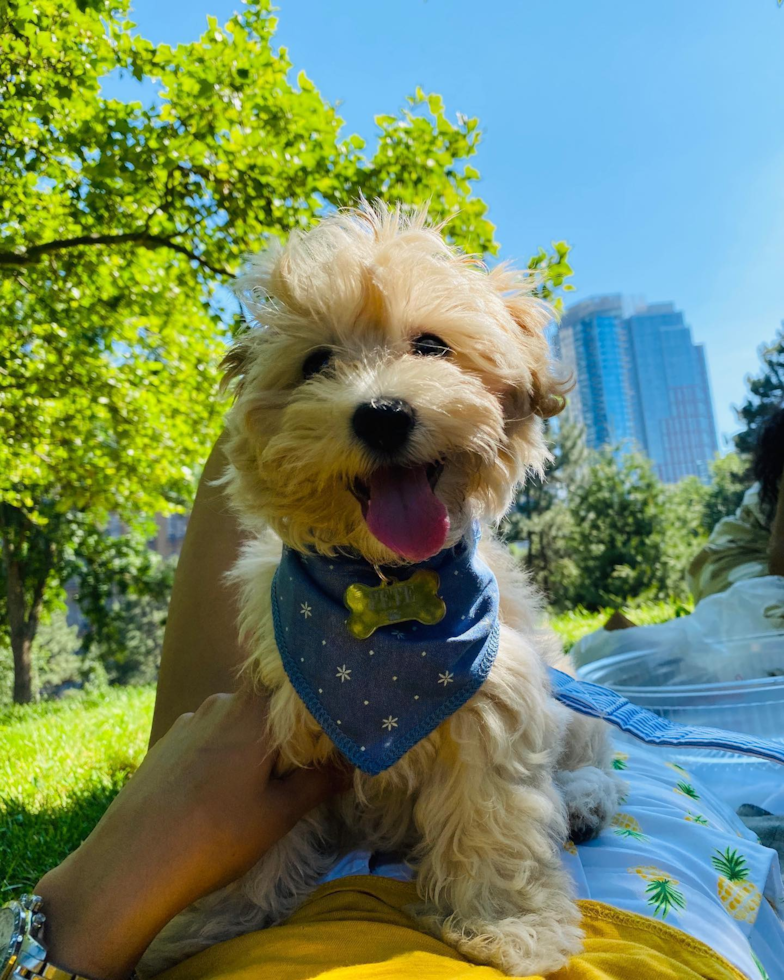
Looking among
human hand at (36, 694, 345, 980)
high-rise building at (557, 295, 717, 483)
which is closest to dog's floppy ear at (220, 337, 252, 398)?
human hand at (36, 694, 345, 980)

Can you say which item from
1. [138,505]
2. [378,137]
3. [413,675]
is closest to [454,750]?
[413,675]

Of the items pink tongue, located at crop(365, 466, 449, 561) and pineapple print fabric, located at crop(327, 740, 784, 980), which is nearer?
pineapple print fabric, located at crop(327, 740, 784, 980)

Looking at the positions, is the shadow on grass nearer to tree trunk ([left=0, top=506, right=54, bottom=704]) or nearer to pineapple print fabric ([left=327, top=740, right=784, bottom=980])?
pineapple print fabric ([left=327, top=740, right=784, bottom=980])

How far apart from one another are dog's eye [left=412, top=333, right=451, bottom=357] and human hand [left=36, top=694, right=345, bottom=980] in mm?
1049

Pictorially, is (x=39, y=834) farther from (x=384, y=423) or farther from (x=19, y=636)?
(x=19, y=636)

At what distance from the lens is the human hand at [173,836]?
1.60 m

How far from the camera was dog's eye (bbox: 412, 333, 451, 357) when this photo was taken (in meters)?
2.07

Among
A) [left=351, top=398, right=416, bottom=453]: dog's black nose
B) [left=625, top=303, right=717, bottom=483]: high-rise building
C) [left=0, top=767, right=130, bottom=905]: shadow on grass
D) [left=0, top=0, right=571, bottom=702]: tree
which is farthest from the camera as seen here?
[left=625, top=303, right=717, bottom=483]: high-rise building

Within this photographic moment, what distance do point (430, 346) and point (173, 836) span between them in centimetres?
137

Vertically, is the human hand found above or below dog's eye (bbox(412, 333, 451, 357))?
below

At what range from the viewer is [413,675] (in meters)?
1.90

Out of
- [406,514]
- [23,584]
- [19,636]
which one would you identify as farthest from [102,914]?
[23,584]

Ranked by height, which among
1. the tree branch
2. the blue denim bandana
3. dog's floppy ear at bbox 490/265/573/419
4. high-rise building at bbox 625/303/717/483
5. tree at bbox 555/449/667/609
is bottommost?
tree at bbox 555/449/667/609

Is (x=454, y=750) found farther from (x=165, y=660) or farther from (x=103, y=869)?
(x=165, y=660)
